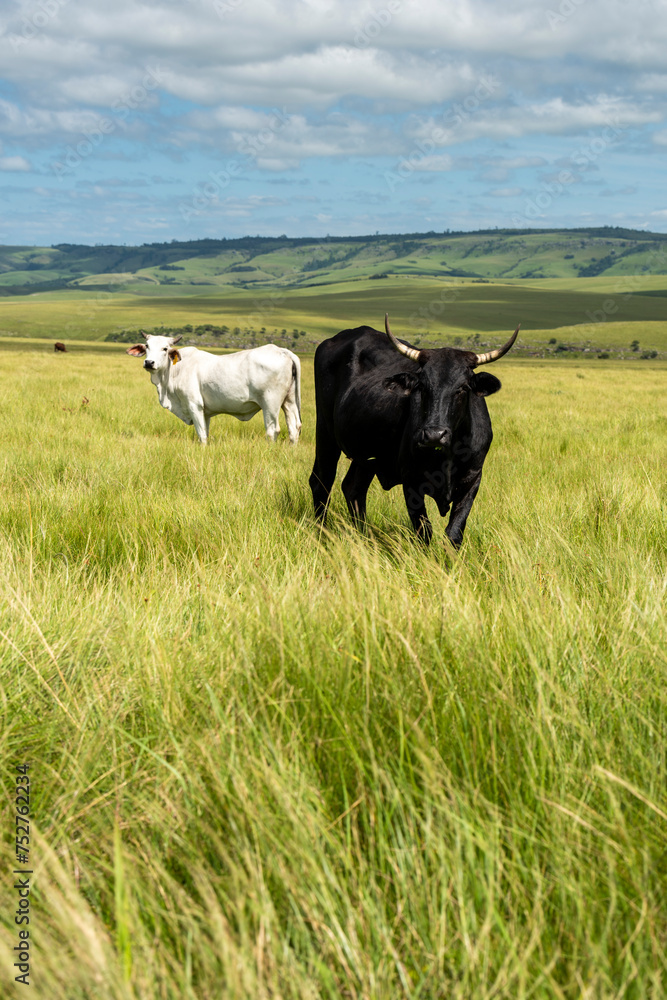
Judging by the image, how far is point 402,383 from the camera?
568 cm

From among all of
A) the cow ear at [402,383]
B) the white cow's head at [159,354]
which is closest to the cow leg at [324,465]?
the cow ear at [402,383]

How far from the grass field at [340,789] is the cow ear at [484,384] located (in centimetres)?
205

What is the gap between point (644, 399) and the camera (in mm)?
20688

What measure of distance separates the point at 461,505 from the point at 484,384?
0.92 m

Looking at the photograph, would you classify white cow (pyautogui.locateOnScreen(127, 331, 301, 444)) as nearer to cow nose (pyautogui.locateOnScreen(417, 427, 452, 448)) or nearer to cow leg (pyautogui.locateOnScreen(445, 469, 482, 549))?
cow leg (pyautogui.locateOnScreen(445, 469, 482, 549))

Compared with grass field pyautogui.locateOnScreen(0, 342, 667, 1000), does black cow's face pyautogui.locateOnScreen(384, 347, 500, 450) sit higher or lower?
higher

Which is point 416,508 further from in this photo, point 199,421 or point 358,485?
point 199,421

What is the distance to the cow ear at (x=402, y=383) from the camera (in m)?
5.63

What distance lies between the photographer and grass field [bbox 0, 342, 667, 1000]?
144 centimetres

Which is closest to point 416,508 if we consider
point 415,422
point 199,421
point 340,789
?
point 415,422

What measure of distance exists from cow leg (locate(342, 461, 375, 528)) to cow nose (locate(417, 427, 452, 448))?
1776 mm

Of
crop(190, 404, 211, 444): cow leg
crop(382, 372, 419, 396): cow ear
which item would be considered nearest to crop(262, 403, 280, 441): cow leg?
crop(190, 404, 211, 444): cow leg

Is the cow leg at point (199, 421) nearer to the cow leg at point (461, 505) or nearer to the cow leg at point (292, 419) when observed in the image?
the cow leg at point (292, 419)

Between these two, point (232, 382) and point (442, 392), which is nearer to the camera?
point (442, 392)
